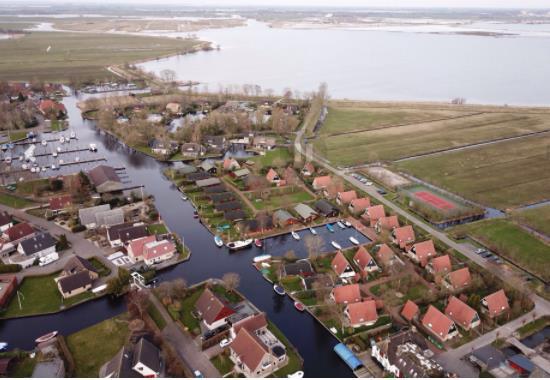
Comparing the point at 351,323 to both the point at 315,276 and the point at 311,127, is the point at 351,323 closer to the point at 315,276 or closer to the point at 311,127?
the point at 315,276

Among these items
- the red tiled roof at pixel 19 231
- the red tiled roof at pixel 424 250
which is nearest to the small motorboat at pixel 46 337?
the red tiled roof at pixel 19 231

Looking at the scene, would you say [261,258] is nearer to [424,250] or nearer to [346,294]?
[346,294]

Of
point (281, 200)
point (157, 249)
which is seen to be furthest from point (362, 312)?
point (281, 200)

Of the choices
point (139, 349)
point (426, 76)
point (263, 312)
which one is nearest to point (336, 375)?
point (263, 312)

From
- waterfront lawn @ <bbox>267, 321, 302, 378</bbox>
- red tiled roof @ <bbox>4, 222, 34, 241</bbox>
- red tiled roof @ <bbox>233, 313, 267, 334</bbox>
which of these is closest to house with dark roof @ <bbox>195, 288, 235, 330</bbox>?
red tiled roof @ <bbox>233, 313, 267, 334</bbox>

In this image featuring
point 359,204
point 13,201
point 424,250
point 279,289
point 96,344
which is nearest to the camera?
point 96,344

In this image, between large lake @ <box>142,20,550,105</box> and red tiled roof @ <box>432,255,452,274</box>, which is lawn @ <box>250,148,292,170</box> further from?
large lake @ <box>142,20,550,105</box>

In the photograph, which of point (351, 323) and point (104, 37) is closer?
point (351, 323)
